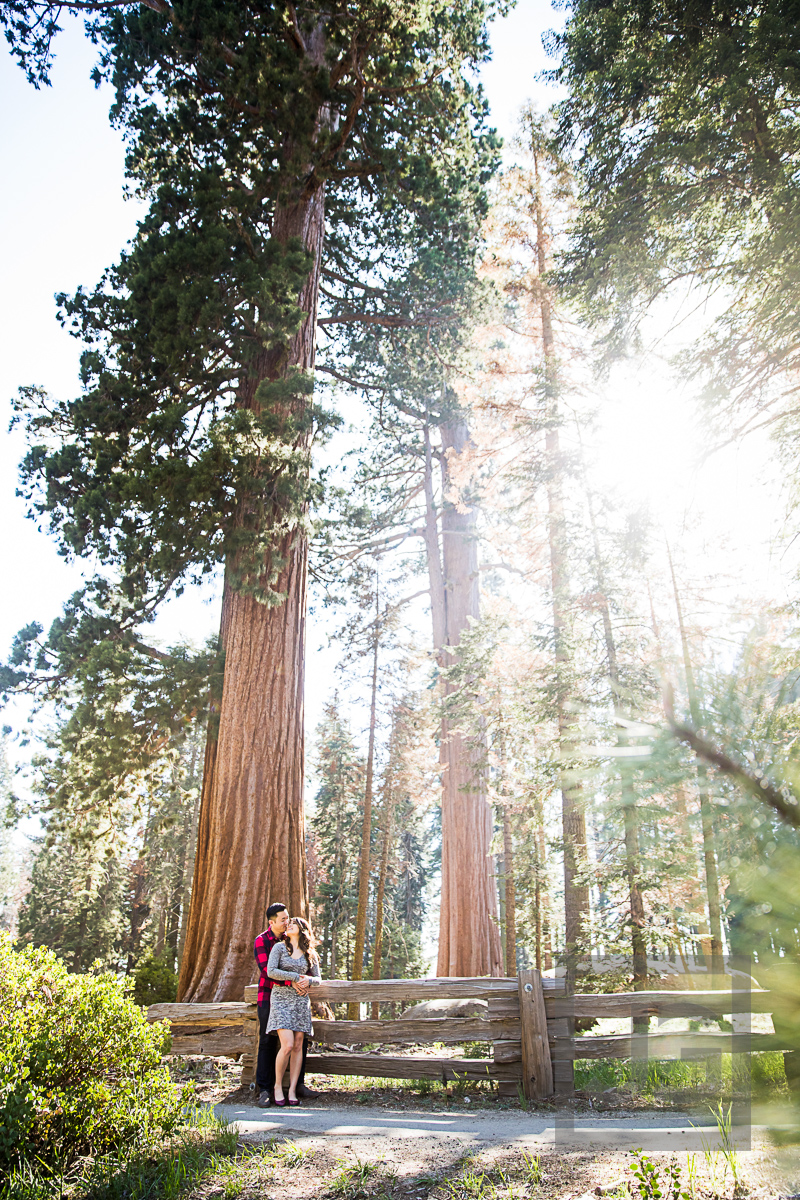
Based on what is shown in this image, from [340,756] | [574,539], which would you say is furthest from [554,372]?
[340,756]

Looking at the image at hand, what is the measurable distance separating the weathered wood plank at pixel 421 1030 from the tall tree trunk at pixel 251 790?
144 cm

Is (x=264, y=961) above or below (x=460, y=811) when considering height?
below

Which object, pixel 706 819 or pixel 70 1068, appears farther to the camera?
pixel 70 1068

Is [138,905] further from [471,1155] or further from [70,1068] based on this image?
[471,1155]

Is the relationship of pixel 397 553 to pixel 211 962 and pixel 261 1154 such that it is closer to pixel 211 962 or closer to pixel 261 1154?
pixel 211 962

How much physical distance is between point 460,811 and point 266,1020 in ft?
29.8

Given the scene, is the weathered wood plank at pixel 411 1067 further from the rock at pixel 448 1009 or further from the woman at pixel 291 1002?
the rock at pixel 448 1009

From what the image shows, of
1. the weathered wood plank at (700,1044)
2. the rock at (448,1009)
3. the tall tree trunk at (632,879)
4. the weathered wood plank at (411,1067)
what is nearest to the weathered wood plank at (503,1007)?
the weathered wood plank at (411,1067)

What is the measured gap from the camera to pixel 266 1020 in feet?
19.6

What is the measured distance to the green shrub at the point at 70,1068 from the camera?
3367 millimetres

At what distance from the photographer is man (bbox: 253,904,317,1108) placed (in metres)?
5.76

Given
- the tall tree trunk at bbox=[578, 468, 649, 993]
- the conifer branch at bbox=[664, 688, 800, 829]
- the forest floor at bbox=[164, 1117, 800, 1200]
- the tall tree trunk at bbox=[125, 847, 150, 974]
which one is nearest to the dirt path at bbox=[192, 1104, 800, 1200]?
the forest floor at bbox=[164, 1117, 800, 1200]

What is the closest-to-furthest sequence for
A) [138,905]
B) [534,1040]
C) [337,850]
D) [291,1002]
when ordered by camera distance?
[534,1040] → [291,1002] → [337,850] → [138,905]

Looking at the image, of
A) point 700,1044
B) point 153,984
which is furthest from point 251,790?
point 153,984
